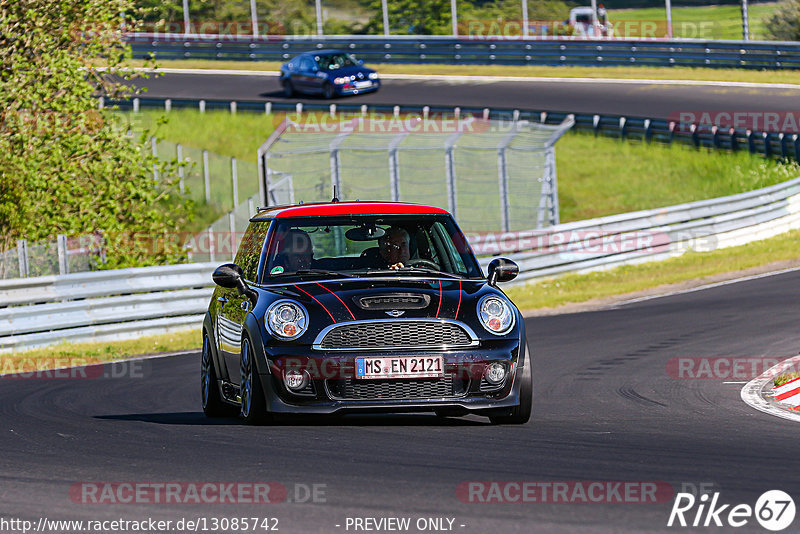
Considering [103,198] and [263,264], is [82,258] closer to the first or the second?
[103,198]

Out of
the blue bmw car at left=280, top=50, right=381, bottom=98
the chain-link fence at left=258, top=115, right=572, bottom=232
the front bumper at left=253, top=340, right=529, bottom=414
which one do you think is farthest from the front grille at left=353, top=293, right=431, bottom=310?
the blue bmw car at left=280, top=50, right=381, bottom=98

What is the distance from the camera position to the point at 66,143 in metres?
21.1

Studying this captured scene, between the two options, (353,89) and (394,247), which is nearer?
(394,247)

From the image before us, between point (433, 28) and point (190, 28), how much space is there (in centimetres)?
1134

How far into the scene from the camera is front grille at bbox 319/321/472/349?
866 cm

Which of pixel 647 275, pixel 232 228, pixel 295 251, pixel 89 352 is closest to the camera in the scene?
pixel 295 251

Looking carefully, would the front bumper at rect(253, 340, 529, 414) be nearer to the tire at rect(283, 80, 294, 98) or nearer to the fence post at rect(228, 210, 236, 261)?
the fence post at rect(228, 210, 236, 261)

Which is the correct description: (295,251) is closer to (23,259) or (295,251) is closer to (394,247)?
(394,247)

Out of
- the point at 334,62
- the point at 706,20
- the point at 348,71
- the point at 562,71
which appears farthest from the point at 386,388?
the point at 706,20

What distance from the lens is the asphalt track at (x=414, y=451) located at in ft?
20.3

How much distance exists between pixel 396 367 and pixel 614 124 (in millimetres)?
29358

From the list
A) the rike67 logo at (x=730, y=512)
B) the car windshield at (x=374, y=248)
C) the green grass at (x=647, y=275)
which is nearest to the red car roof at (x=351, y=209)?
the car windshield at (x=374, y=248)

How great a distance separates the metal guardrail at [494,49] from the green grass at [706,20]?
9.19m

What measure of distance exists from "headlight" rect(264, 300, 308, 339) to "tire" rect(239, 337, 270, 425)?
11.7 inches
